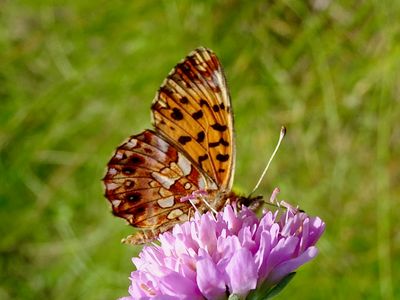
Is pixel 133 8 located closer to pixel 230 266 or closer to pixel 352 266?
pixel 352 266

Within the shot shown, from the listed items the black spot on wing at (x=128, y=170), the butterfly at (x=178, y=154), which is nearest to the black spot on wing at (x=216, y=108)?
the butterfly at (x=178, y=154)

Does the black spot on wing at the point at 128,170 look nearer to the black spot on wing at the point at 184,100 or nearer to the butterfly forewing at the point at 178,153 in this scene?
the butterfly forewing at the point at 178,153

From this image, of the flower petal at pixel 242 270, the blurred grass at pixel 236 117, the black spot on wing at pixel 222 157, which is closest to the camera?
the flower petal at pixel 242 270

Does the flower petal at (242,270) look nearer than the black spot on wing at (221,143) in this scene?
Yes

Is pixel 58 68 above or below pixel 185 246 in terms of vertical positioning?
above

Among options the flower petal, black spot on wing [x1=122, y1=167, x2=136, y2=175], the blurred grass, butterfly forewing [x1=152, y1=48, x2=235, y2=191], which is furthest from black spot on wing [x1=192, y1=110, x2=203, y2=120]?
the blurred grass

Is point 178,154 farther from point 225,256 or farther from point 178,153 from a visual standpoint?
point 225,256

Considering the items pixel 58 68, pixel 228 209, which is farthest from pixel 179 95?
pixel 58 68

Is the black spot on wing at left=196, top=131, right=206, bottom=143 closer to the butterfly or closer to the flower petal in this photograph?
the butterfly
